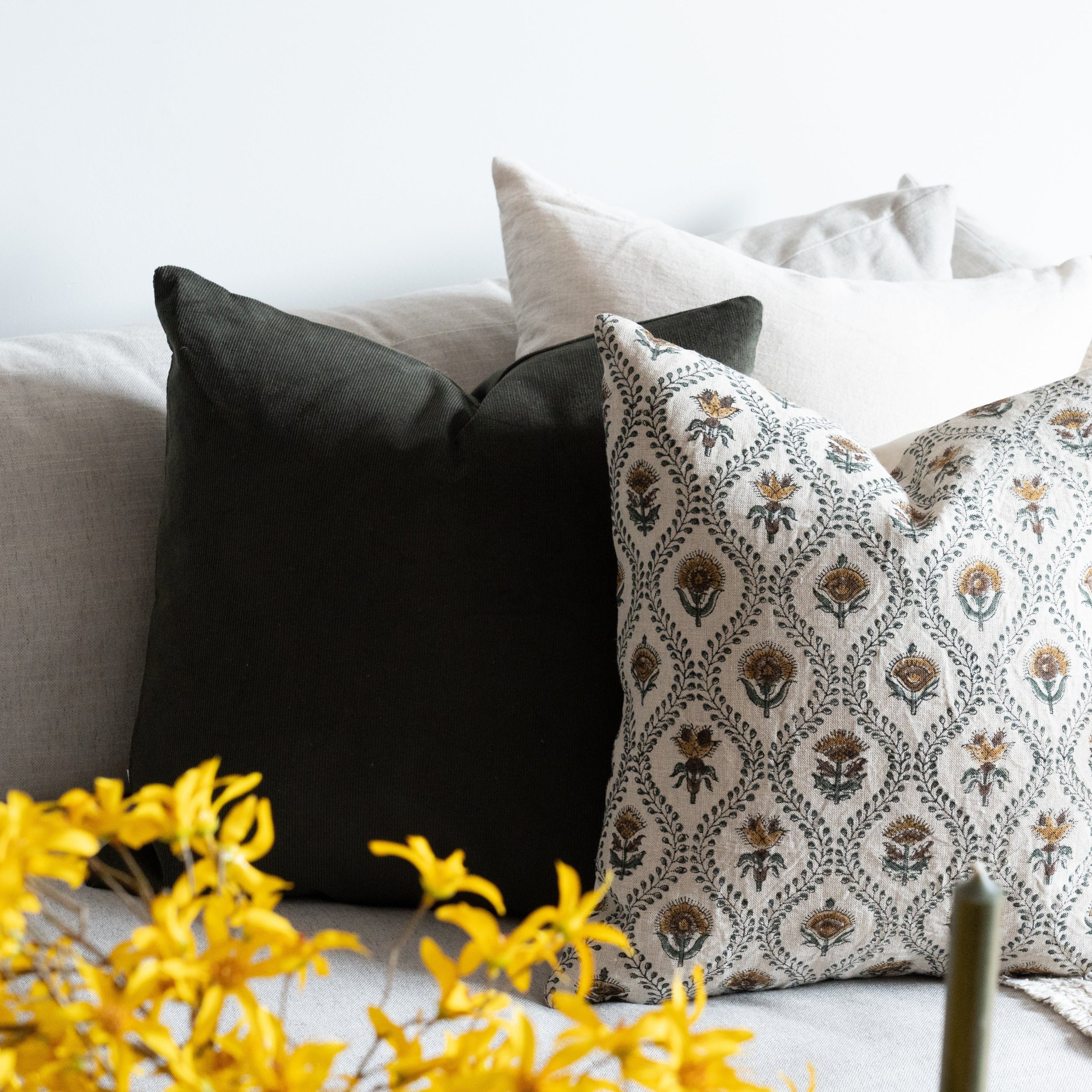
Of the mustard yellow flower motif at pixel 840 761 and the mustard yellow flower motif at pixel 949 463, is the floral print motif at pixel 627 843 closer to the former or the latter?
the mustard yellow flower motif at pixel 840 761

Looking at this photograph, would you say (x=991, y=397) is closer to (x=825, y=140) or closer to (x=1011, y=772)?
(x=1011, y=772)

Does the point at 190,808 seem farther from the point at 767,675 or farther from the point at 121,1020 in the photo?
the point at 767,675


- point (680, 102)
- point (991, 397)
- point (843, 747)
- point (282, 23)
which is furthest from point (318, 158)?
point (843, 747)

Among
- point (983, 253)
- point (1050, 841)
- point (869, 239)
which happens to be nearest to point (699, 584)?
point (1050, 841)

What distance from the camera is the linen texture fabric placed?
0.76 m

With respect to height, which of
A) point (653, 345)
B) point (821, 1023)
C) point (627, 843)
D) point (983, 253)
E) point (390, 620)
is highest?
point (983, 253)

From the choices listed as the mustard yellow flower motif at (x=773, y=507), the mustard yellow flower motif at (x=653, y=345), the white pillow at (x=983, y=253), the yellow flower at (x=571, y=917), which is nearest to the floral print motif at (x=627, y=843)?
the mustard yellow flower motif at (x=773, y=507)

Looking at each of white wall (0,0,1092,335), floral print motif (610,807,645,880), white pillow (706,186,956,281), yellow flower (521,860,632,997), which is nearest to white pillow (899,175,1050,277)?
white pillow (706,186,956,281)

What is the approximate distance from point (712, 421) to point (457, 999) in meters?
0.52

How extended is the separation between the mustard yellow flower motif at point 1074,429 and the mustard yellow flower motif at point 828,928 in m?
0.38

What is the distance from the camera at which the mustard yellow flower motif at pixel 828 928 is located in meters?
0.78

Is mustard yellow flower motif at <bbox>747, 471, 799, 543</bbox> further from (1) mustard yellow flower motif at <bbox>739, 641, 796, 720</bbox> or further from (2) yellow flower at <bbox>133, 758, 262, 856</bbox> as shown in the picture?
(2) yellow flower at <bbox>133, 758, 262, 856</bbox>

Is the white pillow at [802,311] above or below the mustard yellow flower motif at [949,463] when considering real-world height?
above

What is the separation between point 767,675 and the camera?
76cm
